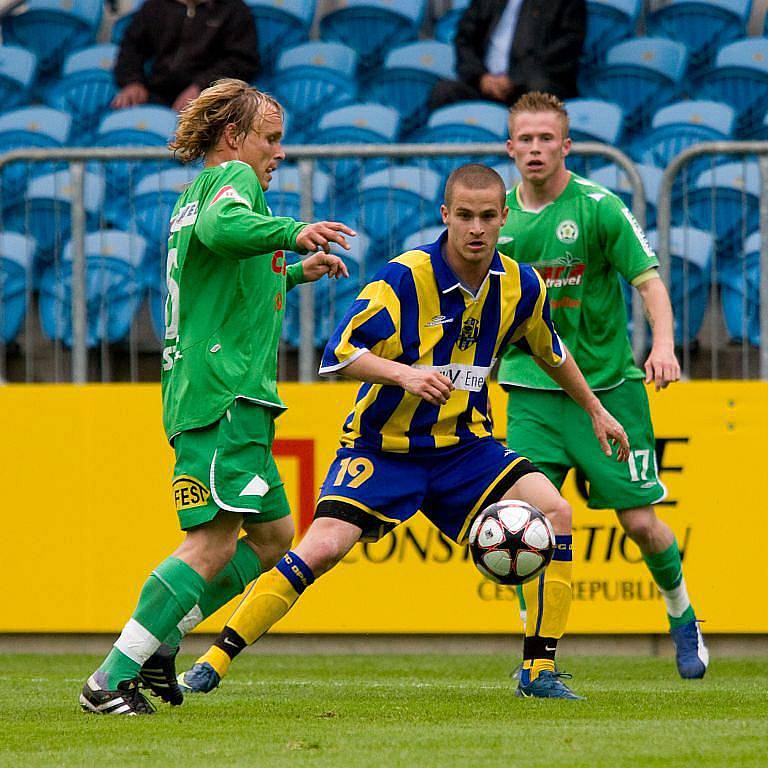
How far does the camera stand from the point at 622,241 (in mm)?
6543

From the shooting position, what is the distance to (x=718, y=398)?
26.0ft

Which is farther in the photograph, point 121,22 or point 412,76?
point 121,22

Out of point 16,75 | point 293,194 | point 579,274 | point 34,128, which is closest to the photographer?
point 579,274

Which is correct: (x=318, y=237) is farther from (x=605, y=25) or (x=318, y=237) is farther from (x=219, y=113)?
(x=605, y=25)

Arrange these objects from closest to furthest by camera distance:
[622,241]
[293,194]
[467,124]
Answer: [622,241]
[293,194]
[467,124]

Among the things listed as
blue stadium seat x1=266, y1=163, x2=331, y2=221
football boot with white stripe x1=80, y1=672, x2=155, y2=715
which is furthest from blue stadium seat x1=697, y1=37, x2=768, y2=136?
football boot with white stripe x1=80, y1=672, x2=155, y2=715

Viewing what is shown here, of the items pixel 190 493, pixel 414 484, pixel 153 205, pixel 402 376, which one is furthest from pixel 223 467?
pixel 153 205

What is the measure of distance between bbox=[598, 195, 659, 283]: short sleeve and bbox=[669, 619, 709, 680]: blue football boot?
162 centimetres

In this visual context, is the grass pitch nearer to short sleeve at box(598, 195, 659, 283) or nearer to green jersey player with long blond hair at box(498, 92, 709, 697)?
green jersey player with long blond hair at box(498, 92, 709, 697)

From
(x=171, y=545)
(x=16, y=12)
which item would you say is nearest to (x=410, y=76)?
(x=16, y=12)

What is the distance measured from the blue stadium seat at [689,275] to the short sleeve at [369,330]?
3.02 m

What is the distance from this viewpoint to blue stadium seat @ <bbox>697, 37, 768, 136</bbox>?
1081cm

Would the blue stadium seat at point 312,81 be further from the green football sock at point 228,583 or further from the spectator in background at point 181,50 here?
the green football sock at point 228,583

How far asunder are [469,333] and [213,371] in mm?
949
